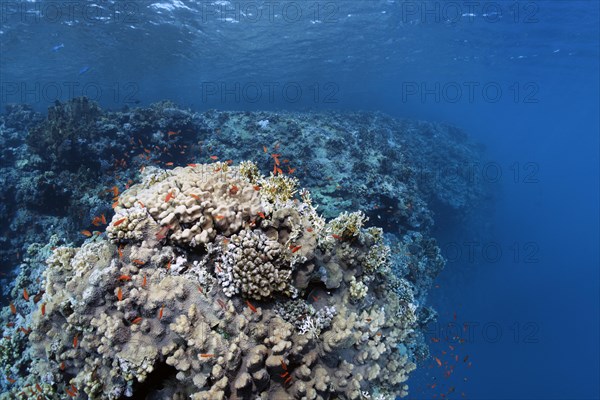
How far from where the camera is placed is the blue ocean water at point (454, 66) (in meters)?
27.9

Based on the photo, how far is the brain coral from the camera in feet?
12.2

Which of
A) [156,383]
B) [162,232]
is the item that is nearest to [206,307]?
[156,383]

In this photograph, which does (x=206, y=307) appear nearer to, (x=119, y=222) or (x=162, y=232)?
(x=162, y=232)

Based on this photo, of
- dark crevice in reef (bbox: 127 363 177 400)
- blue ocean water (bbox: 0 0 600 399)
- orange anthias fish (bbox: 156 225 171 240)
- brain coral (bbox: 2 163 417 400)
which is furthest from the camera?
blue ocean water (bbox: 0 0 600 399)

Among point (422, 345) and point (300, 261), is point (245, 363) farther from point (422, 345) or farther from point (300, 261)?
point (422, 345)

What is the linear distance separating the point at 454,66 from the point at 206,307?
189 feet

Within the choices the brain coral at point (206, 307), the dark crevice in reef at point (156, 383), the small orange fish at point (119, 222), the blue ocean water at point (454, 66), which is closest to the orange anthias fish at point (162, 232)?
the brain coral at point (206, 307)

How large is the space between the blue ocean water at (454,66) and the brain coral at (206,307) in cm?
1607

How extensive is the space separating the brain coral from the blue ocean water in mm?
16066

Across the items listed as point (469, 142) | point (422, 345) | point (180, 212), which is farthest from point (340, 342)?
point (469, 142)

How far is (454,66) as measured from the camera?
49.8 metres

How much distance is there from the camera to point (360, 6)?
1176 inches

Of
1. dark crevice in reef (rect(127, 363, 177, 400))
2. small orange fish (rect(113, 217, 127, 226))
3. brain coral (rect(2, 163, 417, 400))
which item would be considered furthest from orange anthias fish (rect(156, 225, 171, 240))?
dark crevice in reef (rect(127, 363, 177, 400))

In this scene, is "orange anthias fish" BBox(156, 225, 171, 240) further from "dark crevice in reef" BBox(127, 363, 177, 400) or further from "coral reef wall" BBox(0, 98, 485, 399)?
"dark crevice in reef" BBox(127, 363, 177, 400)
